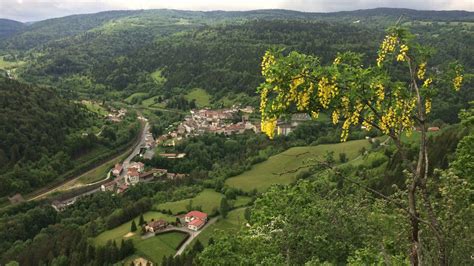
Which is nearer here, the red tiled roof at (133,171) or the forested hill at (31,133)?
the forested hill at (31,133)

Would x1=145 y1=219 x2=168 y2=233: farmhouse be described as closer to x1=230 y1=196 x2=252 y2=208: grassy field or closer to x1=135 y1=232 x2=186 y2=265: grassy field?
x1=135 y1=232 x2=186 y2=265: grassy field

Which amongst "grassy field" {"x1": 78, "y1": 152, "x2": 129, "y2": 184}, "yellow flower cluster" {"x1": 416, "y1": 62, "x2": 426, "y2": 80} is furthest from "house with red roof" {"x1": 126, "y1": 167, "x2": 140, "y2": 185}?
"yellow flower cluster" {"x1": 416, "y1": 62, "x2": 426, "y2": 80}

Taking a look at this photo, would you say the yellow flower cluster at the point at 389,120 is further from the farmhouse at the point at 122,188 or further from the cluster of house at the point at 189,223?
the farmhouse at the point at 122,188

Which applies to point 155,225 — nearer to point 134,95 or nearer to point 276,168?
point 276,168

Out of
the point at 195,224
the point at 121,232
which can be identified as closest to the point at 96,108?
the point at 121,232

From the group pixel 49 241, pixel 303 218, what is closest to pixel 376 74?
pixel 303 218

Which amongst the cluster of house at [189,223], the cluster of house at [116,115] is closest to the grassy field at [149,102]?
the cluster of house at [116,115]
